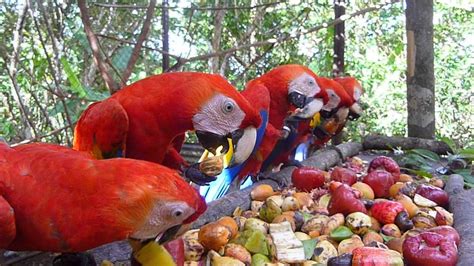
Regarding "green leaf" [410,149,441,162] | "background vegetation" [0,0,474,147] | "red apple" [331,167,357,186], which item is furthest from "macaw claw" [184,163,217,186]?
"green leaf" [410,149,441,162]

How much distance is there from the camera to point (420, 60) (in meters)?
3.53

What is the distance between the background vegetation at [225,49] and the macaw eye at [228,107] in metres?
1.09

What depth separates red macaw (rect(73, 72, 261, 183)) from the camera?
5.31 ft

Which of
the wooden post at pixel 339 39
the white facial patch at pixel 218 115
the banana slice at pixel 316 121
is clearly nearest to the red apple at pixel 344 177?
the white facial patch at pixel 218 115

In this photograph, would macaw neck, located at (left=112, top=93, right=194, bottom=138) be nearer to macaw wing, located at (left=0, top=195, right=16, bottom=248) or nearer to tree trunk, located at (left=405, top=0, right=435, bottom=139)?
macaw wing, located at (left=0, top=195, right=16, bottom=248)

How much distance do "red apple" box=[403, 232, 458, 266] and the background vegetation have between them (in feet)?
5.08

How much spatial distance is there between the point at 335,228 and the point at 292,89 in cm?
107

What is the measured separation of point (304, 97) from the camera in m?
2.60

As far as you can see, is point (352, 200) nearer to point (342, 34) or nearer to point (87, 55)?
point (342, 34)

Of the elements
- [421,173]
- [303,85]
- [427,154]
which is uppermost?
[303,85]

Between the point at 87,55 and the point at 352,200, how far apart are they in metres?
3.19

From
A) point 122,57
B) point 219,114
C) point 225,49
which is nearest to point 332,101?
point 122,57

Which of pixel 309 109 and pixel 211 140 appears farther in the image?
pixel 309 109

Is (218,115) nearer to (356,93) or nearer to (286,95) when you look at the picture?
(286,95)
